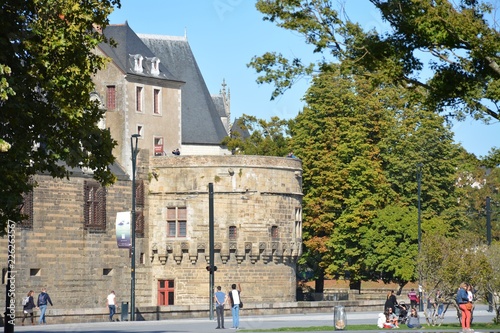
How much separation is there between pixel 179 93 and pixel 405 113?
15010mm

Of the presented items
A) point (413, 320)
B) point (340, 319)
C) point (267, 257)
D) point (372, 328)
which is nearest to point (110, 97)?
point (267, 257)

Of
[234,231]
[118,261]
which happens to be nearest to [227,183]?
[234,231]

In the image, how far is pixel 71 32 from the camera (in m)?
31.2

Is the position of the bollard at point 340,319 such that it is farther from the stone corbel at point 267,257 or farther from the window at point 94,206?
the stone corbel at point 267,257

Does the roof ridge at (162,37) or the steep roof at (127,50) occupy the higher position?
the roof ridge at (162,37)

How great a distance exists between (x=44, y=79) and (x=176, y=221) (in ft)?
125

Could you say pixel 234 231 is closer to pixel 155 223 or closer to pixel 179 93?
pixel 155 223

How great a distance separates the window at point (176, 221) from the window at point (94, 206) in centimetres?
459

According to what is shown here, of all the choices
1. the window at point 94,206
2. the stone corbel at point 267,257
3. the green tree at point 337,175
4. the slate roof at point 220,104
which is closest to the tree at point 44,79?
the window at point 94,206

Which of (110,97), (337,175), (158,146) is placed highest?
(110,97)

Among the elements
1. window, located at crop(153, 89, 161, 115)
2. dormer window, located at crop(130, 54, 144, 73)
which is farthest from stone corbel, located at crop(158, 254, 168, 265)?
dormer window, located at crop(130, 54, 144, 73)

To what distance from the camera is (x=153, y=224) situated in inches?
2744

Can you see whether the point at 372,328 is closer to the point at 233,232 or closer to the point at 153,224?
the point at 233,232

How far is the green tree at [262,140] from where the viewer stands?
3410 inches
